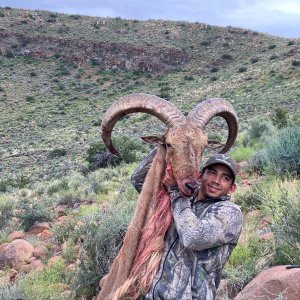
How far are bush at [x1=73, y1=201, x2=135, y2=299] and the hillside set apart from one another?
13.2 metres

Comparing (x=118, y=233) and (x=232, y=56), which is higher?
(x=232, y=56)

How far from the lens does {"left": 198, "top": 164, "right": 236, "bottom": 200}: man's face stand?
349cm

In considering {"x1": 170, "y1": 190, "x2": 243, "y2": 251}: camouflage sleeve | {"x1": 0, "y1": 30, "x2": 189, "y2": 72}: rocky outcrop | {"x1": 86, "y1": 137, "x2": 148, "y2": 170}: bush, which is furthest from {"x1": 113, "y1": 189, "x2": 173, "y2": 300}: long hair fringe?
{"x1": 0, "y1": 30, "x2": 189, "y2": 72}: rocky outcrop

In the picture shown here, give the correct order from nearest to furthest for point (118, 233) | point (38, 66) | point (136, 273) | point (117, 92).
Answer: point (136, 273) → point (118, 233) → point (117, 92) → point (38, 66)

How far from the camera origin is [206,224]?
313 cm

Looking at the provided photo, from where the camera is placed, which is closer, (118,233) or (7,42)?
(118,233)

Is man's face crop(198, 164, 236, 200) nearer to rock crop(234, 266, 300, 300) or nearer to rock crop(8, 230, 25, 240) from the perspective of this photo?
rock crop(234, 266, 300, 300)

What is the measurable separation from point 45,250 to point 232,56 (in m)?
45.8

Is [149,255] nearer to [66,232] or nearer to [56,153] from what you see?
[66,232]

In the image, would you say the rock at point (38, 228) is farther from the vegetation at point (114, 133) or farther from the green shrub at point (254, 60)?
the green shrub at point (254, 60)

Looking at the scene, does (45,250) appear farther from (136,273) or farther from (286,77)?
(286,77)

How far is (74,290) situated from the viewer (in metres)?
5.90

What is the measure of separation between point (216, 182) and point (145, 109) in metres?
0.85

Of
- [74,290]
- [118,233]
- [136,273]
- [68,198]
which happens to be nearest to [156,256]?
[136,273]
